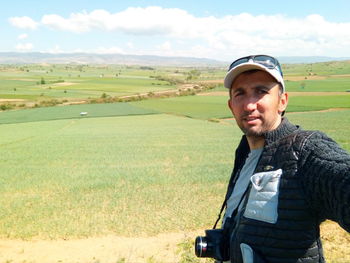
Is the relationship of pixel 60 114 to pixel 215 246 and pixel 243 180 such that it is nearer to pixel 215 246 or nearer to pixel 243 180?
pixel 215 246

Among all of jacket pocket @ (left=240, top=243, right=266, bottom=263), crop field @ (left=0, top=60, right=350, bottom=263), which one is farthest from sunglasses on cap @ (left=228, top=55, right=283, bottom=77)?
crop field @ (left=0, top=60, right=350, bottom=263)

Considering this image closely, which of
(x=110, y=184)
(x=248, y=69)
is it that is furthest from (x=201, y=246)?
(x=110, y=184)

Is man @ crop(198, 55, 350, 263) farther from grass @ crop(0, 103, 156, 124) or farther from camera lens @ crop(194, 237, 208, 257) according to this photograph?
grass @ crop(0, 103, 156, 124)

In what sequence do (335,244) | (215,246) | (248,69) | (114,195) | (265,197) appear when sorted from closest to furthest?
(265,197)
(248,69)
(215,246)
(335,244)
(114,195)

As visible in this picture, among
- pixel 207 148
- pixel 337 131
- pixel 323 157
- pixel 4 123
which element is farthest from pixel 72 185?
pixel 4 123

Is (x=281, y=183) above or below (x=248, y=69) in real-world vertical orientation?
below

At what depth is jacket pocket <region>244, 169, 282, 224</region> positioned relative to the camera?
7.09 ft

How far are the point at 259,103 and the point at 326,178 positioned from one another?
2.57 feet

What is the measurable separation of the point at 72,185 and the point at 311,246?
13.0 m

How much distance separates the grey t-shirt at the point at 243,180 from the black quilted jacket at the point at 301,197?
15.0 inches

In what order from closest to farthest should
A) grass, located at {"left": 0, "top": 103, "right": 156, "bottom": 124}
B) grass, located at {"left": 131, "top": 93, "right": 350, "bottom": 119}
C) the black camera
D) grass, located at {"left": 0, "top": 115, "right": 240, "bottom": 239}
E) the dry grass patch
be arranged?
the black camera → the dry grass patch → grass, located at {"left": 0, "top": 115, "right": 240, "bottom": 239} → grass, located at {"left": 0, "top": 103, "right": 156, "bottom": 124} → grass, located at {"left": 131, "top": 93, "right": 350, "bottom": 119}

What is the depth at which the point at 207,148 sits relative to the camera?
21.6m

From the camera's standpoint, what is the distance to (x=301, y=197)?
6.82 feet

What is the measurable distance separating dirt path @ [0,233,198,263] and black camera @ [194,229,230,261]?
15.7ft
